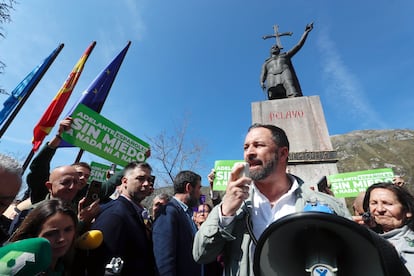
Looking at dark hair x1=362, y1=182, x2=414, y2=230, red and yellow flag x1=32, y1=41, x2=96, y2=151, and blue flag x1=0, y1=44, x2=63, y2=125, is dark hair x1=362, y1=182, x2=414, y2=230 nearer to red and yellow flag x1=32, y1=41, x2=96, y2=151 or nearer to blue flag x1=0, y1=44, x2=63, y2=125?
red and yellow flag x1=32, y1=41, x2=96, y2=151

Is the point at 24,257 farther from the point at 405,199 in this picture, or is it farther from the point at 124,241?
the point at 405,199

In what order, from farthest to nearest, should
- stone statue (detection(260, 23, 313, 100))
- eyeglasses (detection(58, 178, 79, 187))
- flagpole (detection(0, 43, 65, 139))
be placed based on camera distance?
stone statue (detection(260, 23, 313, 100)) → flagpole (detection(0, 43, 65, 139)) → eyeglasses (detection(58, 178, 79, 187))

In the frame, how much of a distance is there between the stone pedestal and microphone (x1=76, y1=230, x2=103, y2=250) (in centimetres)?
476

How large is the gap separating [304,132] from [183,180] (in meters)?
4.11

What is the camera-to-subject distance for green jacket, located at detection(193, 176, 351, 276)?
4.89 feet

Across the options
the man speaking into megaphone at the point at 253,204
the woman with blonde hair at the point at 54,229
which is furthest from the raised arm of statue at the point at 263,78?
the woman with blonde hair at the point at 54,229

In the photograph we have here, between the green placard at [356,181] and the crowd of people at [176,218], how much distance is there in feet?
10.3

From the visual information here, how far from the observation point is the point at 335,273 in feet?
2.18

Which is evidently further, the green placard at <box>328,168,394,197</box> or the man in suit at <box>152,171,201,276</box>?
the green placard at <box>328,168,394,197</box>

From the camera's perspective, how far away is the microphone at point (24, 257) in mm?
857

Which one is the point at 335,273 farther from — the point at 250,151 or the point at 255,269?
the point at 250,151

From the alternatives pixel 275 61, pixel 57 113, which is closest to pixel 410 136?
pixel 275 61

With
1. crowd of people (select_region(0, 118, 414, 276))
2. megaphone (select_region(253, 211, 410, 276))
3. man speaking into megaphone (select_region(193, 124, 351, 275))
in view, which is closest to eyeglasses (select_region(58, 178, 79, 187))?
crowd of people (select_region(0, 118, 414, 276))

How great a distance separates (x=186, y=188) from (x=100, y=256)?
163 cm
